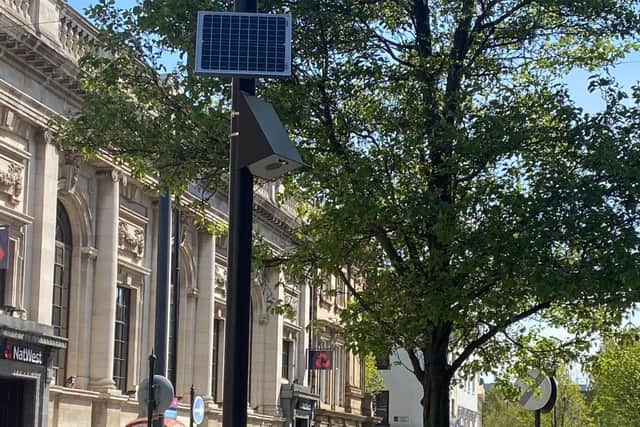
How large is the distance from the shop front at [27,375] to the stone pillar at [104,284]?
393 cm

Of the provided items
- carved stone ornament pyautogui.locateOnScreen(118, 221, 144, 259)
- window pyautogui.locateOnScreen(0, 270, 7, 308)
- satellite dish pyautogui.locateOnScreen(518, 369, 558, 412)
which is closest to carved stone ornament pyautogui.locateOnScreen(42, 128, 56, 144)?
window pyautogui.locateOnScreen(0, 270, 7, 308)

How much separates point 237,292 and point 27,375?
1822 cm

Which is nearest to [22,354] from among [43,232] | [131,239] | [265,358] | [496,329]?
[43,232]

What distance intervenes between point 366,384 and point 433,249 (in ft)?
165

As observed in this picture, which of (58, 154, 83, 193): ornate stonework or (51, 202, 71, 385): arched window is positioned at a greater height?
(58, 154, 83, 193): ornate stonework

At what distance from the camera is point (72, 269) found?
30031 mm

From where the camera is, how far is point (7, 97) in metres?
25.2

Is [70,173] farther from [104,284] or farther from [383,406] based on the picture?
[383,406]

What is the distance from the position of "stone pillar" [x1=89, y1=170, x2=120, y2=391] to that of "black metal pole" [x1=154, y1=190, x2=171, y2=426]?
9184 millimetres

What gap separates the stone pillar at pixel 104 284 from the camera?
100 feet

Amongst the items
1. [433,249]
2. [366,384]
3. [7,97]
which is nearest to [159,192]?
[433,249]

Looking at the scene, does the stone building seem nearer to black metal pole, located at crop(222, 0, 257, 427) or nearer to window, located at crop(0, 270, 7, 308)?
window, located at crop(0, 270, 7, 308)

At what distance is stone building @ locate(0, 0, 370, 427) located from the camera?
84.3ft

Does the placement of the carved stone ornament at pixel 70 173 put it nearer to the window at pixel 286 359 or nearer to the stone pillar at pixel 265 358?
the stone pillar at pixel 265 358
